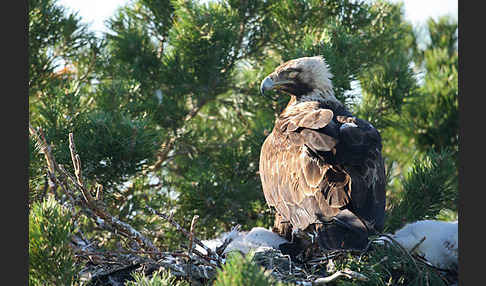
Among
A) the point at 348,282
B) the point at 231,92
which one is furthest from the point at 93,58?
the point at 348,282

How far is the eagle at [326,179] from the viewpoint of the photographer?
3.22 metres

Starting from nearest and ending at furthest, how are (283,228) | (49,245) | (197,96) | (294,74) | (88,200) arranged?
(49,245)
(88,200)
(283,228)
(294,74)
(197,96)

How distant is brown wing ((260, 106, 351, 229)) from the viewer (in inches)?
130

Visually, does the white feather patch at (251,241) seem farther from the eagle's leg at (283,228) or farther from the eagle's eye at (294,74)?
the eagle's eye at (294,74)

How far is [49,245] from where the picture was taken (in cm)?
250

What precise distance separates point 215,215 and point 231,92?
1.37 m

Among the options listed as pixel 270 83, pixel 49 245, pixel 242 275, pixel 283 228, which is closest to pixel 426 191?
pixel 283 228

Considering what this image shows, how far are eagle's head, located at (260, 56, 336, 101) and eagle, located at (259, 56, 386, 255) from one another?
0.56 metres

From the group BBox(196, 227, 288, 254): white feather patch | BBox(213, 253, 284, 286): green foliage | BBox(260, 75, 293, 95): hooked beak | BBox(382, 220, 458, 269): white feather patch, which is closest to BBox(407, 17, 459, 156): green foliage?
BBox(260, 75, 293, 95): hooked beak

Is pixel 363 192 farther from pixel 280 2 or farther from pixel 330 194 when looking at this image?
pixel 280 2

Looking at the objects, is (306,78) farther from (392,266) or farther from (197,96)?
(392,266)

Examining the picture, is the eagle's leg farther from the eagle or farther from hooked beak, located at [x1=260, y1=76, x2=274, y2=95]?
hooked beak, located at [x1=260, y1=76, x2=274, y2=95]

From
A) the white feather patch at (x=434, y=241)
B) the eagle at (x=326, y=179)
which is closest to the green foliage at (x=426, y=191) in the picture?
the white feather patch at (x=434, y=241)

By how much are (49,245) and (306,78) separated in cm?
253
